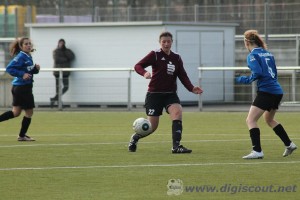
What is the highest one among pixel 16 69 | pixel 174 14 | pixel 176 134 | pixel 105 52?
pixel 174 14

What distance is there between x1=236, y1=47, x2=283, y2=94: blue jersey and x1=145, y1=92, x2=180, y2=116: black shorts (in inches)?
68.5

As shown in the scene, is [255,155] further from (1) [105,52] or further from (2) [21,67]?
(1) [105,52]

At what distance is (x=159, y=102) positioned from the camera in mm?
15602

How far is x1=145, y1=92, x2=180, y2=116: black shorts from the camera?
15.6m

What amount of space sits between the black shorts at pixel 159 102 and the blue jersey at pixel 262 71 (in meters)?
1.74

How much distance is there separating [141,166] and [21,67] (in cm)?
515

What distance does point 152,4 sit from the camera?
112 ft

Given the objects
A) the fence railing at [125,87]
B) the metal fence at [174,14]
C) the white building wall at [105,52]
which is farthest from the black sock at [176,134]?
the white building wall at [105,52]

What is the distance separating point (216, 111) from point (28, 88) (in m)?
10.9

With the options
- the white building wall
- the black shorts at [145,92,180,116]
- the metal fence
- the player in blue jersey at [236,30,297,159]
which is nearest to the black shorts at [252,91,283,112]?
the player in blue jersey at [236,30,297,159]

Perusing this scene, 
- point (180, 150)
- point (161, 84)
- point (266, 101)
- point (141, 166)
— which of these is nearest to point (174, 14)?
point (161, 84)

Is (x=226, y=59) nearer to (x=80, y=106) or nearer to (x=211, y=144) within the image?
(x=80, y=106)

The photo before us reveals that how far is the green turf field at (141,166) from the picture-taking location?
10875mm

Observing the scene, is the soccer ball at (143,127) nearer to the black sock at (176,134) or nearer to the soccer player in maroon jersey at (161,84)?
the soccer player in maroon jersey at (161,84)
